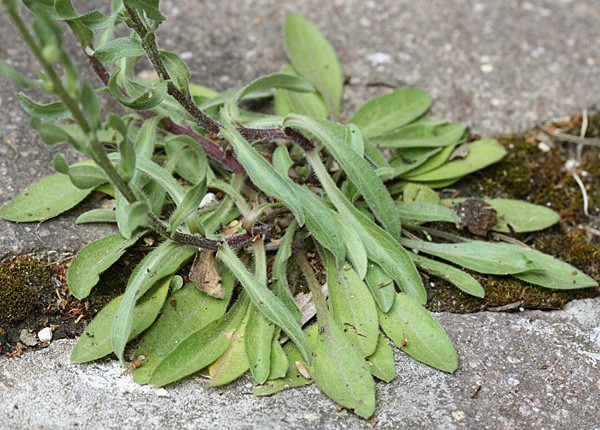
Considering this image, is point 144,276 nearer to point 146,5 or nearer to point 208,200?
point 208,200

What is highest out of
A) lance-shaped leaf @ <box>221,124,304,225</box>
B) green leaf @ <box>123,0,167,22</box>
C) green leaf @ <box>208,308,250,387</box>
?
green leaf @ <box>123,0,167,22</box>

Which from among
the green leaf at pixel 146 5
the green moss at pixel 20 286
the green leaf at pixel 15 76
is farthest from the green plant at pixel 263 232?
the green leaf at pixel 15 76

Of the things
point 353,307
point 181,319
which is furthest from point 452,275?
point 181,319

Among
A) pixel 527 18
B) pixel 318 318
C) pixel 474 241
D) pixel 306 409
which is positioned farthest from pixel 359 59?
pixel 306 409

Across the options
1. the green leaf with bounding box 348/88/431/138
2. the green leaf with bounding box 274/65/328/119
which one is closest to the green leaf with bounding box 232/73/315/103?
the green leaf with bounding box 274/65/328/119

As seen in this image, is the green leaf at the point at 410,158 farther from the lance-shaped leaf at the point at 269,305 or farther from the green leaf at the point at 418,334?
the lance-shaped leaf at the point at 269,305

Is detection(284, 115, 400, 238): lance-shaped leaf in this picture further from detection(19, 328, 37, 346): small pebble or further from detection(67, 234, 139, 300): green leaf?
detection(19, 328, 37, 346): small pebble
